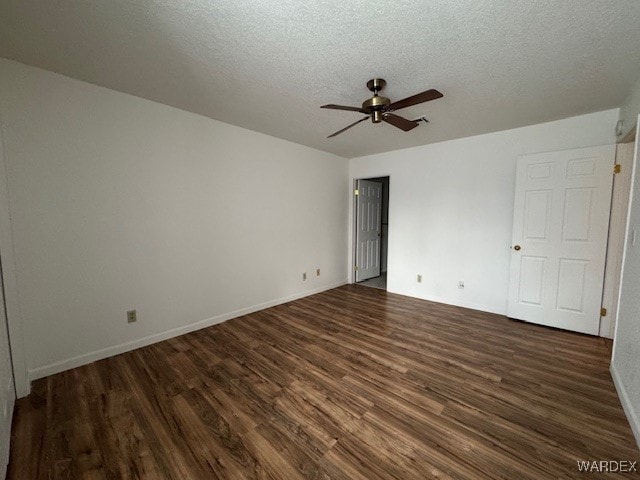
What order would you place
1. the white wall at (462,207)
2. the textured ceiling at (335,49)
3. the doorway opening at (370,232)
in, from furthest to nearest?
the doorway opening at (370,232), the white wall at (462,207), the textured ceiling at (335,49)

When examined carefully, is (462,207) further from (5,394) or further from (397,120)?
(5,394)

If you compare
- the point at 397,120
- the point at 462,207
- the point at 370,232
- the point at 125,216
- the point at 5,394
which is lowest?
the point at 5,394

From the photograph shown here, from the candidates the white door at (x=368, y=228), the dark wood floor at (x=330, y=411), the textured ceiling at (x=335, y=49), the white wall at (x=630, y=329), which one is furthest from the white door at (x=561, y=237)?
the white door at (x=368, y=228)

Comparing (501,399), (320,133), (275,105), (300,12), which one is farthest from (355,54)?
(501,399)

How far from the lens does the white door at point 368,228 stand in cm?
501

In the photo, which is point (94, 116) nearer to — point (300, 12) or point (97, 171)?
point (97, 171)

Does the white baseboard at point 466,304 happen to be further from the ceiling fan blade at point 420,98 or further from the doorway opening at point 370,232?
the ceiling fan blade at point 420,98

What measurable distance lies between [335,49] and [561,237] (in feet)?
10.4

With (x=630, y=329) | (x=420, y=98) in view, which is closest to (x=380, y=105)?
(x=420, y=98)

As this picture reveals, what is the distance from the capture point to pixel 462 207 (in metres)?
3.64

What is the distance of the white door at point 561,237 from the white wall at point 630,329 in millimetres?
951

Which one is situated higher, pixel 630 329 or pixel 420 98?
pixel 420 98

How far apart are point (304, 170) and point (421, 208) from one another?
6.50 feet

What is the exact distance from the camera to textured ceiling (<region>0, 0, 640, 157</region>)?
4.60ft
